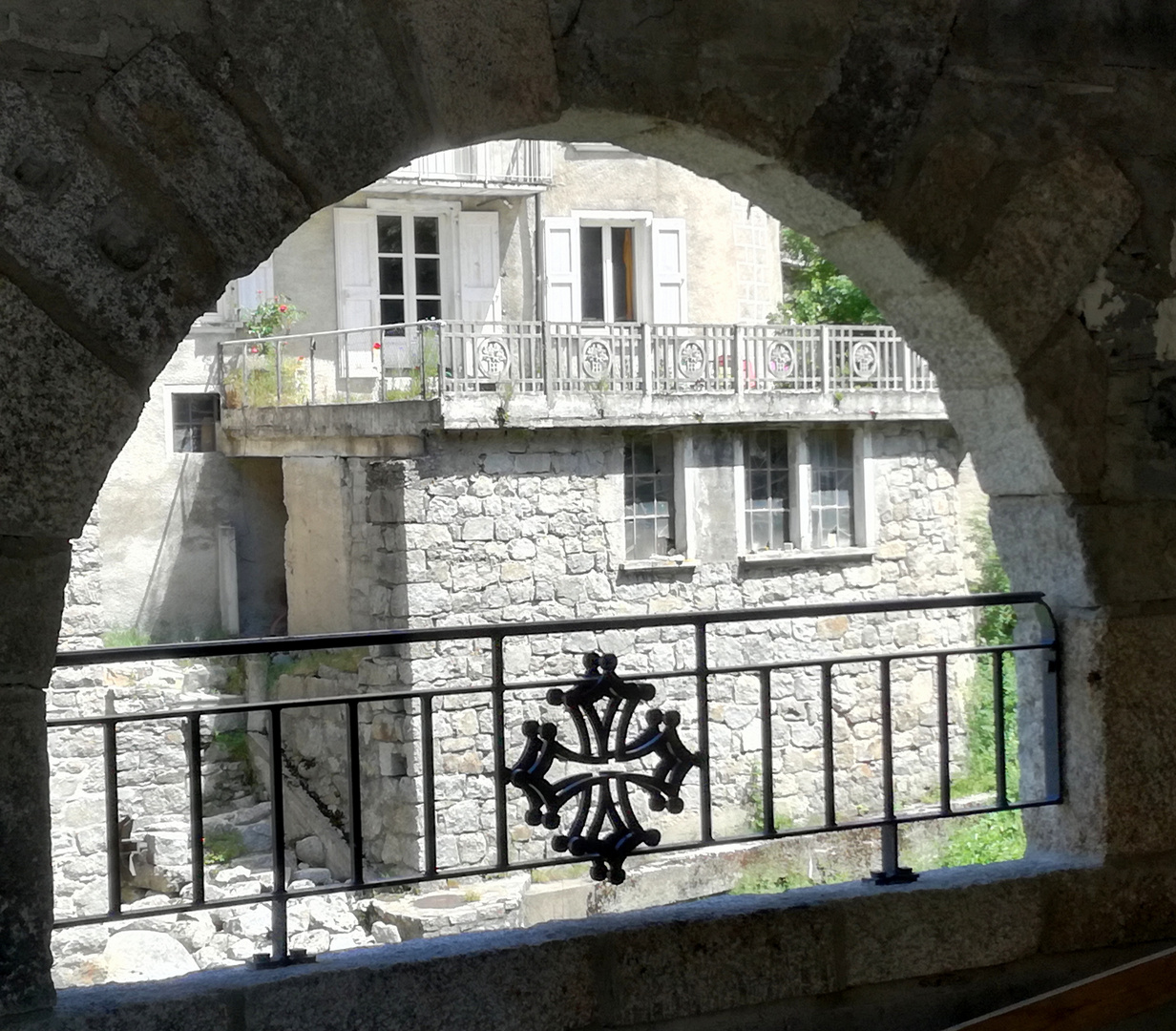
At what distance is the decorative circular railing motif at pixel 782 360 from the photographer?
487 inches

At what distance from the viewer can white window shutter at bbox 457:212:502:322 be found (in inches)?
586

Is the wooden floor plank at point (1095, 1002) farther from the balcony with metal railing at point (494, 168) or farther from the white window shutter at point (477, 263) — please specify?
the white window shutter at point (477, 263)

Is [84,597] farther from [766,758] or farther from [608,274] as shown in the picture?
[766,758]

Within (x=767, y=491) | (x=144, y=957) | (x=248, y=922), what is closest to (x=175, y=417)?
(x=767, y=491)

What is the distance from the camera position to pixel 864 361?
1278 centimetres

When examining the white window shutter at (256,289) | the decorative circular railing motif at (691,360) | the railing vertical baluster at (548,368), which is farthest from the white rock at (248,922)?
the white window shutter at (256,289)

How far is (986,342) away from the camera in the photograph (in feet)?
9.05

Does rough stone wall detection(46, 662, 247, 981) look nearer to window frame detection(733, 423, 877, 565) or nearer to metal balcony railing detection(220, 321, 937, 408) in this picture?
metal balcony railing detection(220, 321, 937, 408)

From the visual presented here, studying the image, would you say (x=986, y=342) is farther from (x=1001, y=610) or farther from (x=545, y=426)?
(x=1001, y=610)

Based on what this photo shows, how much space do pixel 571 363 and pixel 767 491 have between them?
7.10 ft

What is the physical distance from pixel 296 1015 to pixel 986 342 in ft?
5.63

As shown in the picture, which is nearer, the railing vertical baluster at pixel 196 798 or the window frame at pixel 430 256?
the railing vertical baluster at pixel 196 798

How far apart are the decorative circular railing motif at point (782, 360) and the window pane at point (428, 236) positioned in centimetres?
422

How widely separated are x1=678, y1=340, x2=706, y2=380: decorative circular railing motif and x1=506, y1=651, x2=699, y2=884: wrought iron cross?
9336 mm
